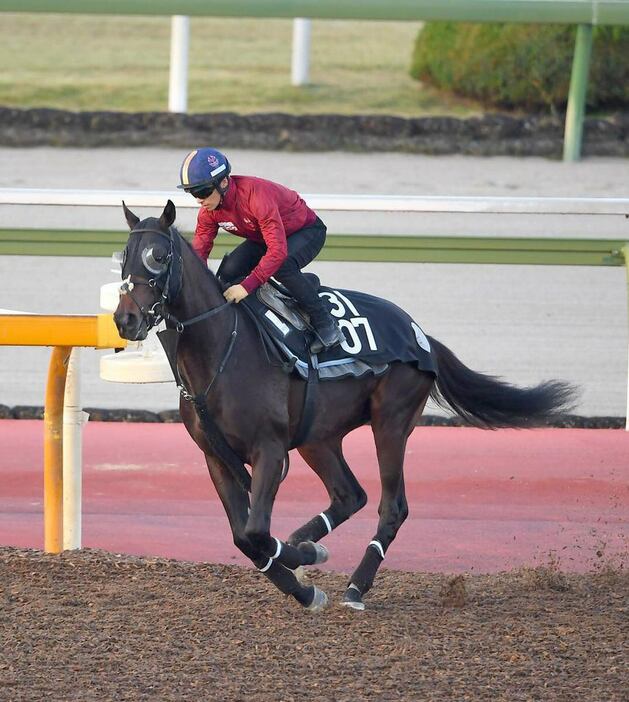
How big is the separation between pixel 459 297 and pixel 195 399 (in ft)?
22.7

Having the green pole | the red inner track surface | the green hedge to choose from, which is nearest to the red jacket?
the red inner track surface

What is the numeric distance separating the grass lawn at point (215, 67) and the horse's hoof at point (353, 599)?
11907 mm

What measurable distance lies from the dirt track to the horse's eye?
52.4 inches

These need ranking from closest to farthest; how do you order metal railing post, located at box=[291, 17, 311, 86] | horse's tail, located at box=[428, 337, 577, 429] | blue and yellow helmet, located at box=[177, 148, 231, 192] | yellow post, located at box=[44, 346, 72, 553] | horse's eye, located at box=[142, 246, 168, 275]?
1. horse's eye, located at box=[142, 246, 168, 275]
2. blue and yellow helmet, located at box=[177, 148, 231, 192]
3. yellow post, located at box=[44, 346, 72, 553]
4. horse's tail, located at box=[428, 337, 577, 429]
5. metal railing post, located at box=[291, 17, 311, 86]

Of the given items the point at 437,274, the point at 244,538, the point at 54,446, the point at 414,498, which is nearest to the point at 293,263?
the point at 244,538

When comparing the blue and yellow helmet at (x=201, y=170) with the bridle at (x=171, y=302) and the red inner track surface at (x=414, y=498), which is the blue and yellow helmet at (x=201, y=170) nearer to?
the bridle at (x=171, y=302)

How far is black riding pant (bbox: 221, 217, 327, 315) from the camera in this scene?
5.58m

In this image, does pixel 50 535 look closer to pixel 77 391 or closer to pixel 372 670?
pixel 77 391

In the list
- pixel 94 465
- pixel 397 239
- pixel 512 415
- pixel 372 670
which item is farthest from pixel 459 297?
pixel 372 670

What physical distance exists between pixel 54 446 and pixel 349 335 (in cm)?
139

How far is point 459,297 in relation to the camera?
11945 millimetres

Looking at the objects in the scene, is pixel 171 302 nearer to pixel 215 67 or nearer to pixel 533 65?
pixel 533 65

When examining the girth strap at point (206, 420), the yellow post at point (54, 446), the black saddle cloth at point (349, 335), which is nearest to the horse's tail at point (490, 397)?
the black saddle cloth at point (349, 335)

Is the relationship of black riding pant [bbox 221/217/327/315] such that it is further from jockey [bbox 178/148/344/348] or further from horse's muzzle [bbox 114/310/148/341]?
horse's muzzle [bbox 114/310/148/341]
